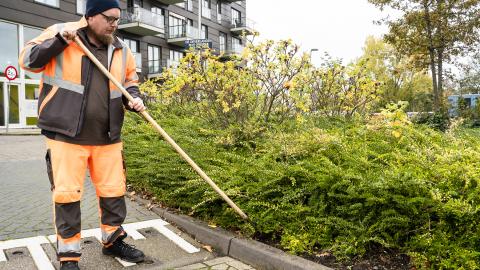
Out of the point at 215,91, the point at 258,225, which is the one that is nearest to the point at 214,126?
the point at 215,91

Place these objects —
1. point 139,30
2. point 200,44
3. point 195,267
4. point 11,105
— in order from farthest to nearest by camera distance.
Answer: point 139,30
point 11,105
point 200,44
point 195,267

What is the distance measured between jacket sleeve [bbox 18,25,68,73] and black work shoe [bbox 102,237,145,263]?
1495mm

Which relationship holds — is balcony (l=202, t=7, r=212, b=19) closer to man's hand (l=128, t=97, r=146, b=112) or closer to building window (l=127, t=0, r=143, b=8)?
building window (l=127, t=0, r=143, b=8)

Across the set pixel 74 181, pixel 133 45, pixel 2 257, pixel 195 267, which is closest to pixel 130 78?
pixel 74 181

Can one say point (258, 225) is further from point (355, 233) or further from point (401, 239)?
point (401, 239)

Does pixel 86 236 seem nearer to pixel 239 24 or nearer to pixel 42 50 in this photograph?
pixel 42 50

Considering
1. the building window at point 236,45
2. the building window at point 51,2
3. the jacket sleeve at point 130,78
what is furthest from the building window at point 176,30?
the jacket sleeve at point 130,78

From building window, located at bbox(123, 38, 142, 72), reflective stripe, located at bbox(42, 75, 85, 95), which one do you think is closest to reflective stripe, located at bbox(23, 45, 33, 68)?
reflective stripe, located at bbox(42, 75, 85, 95)

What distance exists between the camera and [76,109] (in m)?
3.07

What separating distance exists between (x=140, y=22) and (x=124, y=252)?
2514 centimetres

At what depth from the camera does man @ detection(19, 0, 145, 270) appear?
3.04m

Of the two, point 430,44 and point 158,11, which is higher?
point 158,11

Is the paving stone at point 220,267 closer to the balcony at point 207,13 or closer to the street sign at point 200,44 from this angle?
the street sign at point 200,44

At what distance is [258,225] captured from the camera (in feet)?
12.2
